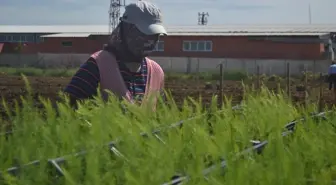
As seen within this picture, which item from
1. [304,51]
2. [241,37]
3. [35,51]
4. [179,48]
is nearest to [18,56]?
[35,51]

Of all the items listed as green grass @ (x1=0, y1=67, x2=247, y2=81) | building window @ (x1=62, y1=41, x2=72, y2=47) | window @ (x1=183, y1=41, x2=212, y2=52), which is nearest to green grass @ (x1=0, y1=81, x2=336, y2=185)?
green grass @ (x1=0, y1=67, x2=247, y2=81)

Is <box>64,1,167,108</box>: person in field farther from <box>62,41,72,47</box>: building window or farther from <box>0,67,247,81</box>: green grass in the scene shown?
<box>62,41,72,47</box>: building window

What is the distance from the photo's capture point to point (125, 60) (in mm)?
3389

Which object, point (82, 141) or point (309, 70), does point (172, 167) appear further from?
point (309, 70)

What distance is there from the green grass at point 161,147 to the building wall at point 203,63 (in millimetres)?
28225

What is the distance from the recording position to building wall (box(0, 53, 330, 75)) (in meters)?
33.4

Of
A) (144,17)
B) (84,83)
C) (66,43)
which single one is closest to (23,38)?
(66,43)

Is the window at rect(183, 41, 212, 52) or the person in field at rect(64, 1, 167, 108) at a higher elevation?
the person in field at rect(64, 1, 167, 108)

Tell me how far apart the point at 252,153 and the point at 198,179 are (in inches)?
14.7

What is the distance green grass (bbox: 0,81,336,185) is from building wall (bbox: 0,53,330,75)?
2823cm

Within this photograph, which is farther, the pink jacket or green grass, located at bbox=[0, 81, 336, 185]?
the pink jacket

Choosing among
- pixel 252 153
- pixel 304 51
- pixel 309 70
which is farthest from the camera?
pixel 304 51

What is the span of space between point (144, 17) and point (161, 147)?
1.38m

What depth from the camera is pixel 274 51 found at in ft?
121
